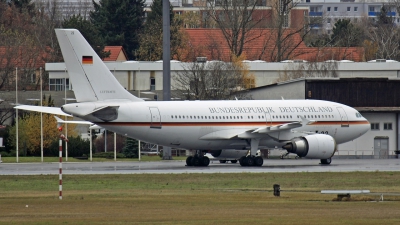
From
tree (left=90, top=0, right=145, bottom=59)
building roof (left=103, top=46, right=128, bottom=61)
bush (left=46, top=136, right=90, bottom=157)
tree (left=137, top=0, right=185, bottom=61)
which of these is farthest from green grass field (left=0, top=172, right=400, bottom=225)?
tree (left=90, top=0, right=145, bottom=59)

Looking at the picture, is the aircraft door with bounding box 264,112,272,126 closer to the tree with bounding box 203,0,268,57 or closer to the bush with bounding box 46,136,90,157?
the bush with bounding box 46,136,90,157

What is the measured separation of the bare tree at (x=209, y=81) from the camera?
3447 inches

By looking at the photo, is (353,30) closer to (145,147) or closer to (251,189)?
(145,147)

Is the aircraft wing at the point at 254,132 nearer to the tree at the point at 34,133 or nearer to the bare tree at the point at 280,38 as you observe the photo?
the tree at the point at 34,133

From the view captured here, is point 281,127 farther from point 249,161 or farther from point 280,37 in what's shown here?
point 280,37

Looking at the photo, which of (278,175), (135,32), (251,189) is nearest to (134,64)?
(135,32)

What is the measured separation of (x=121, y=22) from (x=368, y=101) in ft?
222

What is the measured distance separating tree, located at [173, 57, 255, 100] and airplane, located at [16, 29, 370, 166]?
985 inches

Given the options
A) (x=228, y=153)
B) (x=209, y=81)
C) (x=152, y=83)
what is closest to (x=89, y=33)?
(x=152, y=83)

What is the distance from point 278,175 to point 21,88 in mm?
65994

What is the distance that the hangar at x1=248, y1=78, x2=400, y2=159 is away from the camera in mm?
75312

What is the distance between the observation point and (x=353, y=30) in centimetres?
15138

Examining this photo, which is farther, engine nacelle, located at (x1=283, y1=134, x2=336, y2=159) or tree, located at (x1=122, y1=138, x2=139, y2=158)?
tree, located at (x1=122, y1=138, x2=139, y2=158)

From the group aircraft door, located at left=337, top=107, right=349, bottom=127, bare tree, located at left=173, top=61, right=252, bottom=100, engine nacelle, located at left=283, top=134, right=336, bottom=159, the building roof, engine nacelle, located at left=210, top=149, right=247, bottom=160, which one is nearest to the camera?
engine nacelle, located at left=283, top=134, right=336, bottom=159
